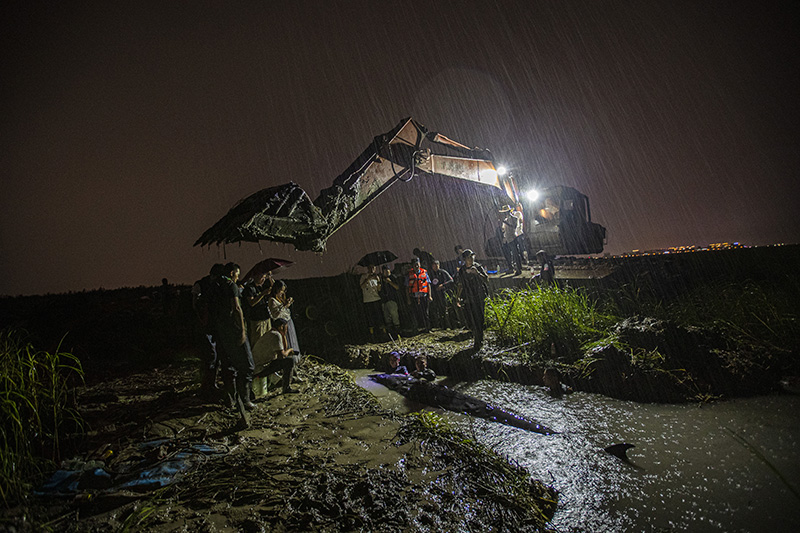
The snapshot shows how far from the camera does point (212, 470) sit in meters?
2.94

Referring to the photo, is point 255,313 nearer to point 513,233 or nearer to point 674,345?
point 674,345

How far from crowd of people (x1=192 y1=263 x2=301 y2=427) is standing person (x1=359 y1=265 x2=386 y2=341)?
3.68 metres

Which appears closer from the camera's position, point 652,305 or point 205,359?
point 205,359

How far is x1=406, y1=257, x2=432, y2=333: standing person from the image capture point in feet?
31.3

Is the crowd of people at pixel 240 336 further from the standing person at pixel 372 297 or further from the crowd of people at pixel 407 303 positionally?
the crowd of people at pixel 407 303

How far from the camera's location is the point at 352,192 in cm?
585

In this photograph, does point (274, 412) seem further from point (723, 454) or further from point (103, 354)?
point (103, 354)

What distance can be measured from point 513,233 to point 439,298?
406 centimetres

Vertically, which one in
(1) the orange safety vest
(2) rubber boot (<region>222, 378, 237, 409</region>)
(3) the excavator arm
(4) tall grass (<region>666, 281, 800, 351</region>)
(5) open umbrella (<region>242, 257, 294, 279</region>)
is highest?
(3) the excavator arm

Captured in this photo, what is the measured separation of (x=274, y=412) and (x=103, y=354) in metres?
8.82

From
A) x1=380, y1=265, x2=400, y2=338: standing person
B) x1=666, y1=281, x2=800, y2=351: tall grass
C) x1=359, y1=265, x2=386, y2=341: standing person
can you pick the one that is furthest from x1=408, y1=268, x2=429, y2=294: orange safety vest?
x1=666, y1=281, x2=800, y2=351: tall grass

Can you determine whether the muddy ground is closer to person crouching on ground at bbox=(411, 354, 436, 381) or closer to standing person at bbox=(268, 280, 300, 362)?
standing person at bbox=(268, 280, 300, 362)

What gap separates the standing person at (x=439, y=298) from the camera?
10023mm

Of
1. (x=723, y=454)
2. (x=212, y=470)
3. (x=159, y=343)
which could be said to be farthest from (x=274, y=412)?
(x=159, y=343)
